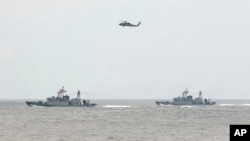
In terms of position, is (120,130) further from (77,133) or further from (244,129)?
(244,129)

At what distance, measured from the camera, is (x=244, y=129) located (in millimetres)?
33812

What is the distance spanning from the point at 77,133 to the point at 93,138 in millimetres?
8657

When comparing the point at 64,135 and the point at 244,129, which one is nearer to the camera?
the point at 244,129

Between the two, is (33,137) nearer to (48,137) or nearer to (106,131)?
(48,137)

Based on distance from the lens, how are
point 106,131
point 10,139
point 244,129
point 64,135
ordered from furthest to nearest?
point 106,131, point 64,135, point 10,139, point 244,129

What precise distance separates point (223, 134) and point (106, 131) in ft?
56.0

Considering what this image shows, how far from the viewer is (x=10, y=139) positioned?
80.0 metres

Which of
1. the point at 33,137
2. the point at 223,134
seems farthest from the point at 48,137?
the point at 223,134

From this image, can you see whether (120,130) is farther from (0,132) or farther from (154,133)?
(0,132)

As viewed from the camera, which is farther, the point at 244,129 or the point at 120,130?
the point at 120,130

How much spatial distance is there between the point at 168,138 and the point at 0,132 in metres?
24.4

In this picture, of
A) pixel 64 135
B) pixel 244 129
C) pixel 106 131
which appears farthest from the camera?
pixel 106 131

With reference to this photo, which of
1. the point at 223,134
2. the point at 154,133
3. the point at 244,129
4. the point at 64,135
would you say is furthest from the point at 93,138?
the point at 244,129

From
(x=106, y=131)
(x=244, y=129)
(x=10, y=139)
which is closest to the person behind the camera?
(x=244, y=129)
